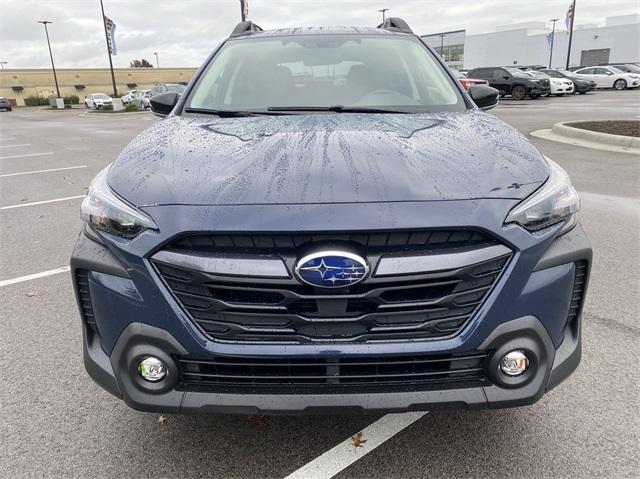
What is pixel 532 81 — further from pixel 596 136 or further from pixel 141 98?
pixel 141 98

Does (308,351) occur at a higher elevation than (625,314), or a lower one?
higher

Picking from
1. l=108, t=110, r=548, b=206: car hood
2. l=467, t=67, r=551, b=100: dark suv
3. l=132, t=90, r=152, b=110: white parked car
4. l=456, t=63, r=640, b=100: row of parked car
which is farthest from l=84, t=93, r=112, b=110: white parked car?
l=108, t=110, r=548, b=206: car hood

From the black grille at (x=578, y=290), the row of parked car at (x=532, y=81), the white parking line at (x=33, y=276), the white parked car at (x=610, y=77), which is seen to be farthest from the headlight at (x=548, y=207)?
the white parked car at (x=610, y=77)

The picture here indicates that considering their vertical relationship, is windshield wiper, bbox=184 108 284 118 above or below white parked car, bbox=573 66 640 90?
above

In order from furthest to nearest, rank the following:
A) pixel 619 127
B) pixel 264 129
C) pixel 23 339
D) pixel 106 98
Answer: pixel 106 98 → pixel 619 127 → pixel 23 339 → pixel 264 129

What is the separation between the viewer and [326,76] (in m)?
3.32

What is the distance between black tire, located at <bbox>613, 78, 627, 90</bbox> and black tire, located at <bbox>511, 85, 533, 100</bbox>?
34.3ft

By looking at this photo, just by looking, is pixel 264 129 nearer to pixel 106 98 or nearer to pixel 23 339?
pixel 23 339

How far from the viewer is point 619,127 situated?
1146cm

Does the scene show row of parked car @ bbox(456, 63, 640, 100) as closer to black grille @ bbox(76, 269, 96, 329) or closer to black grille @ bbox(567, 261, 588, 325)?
black grille @ bbox(567, 261, 588, 325)

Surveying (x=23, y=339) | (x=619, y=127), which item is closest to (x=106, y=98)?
(x=619, y=127)

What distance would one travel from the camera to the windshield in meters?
3.12

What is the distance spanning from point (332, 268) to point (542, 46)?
8608 cm

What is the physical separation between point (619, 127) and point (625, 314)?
963 centimetres
